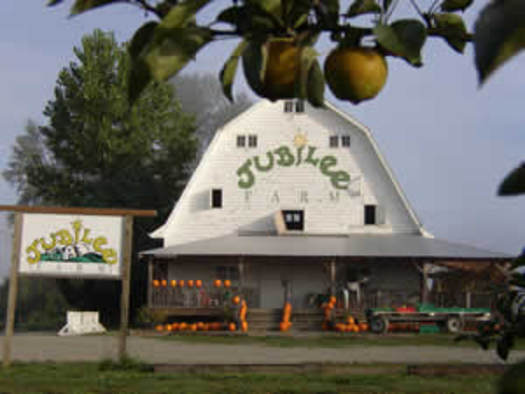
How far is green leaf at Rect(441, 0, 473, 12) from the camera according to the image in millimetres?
1817

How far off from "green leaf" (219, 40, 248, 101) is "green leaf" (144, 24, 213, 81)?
123 millimetres

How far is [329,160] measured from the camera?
30234mm

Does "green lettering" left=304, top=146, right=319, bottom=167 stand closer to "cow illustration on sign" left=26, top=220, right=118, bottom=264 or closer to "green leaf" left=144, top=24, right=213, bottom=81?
"cow illustration on sign" left=26, top=220, right=118, bottom=264

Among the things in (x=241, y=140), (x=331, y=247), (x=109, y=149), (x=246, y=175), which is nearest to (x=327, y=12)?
(x=331, y=247)

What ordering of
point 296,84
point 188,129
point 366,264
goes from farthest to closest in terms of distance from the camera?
point 188,129
point 366,264
point 296,84

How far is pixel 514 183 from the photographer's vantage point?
1105mm

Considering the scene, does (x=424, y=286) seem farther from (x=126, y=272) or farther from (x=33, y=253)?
(x=33, y=253)

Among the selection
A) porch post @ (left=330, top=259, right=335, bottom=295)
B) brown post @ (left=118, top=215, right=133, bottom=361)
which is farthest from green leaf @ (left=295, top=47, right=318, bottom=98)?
porch post @ (left=330, top=259, right=335, bottom=295)

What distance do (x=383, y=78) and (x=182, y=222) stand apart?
97.3ft

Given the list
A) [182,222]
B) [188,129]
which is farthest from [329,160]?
[188,129]

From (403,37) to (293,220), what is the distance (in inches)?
1169

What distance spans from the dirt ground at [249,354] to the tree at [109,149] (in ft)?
51.9

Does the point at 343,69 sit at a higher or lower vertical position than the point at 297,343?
higher

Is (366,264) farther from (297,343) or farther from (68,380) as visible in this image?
(68,380)
